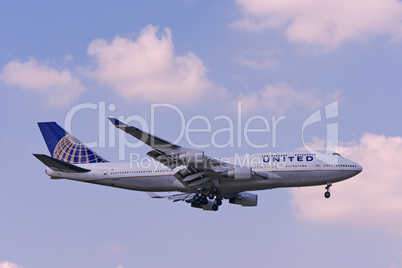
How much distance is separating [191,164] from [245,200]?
42.9 ft

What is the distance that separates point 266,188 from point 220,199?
5067 millimetres

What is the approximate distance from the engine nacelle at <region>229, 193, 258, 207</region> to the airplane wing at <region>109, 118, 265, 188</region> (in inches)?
327

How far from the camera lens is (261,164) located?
61500mm

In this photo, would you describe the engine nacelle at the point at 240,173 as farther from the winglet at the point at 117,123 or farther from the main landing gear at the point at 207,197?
the winglet at the point at 117,123

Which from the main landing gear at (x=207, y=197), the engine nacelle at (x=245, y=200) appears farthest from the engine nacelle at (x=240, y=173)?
the engine nacelle at (x=245, y=200)

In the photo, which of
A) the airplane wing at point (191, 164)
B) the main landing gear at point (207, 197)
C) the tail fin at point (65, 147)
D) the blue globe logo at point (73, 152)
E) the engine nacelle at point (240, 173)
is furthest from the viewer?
the tail fin at point (65, 147)

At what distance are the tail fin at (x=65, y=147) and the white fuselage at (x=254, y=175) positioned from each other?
235cm

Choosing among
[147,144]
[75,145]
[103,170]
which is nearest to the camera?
[147,144]

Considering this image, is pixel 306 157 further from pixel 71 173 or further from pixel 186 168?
pixel 71 173

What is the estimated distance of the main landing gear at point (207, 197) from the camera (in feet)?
204

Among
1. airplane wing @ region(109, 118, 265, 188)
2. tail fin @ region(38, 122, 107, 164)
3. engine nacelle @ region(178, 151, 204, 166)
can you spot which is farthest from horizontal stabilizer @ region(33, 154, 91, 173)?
engine nacelle @ region(178, 151, 204, 166)

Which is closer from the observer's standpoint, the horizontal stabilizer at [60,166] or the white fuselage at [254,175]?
the horizontal stabilizer at [60,166]

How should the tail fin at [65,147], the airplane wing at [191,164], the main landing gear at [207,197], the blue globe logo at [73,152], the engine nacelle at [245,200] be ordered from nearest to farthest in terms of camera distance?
the airplane wing at [191,164]
the main landing gear at [207,197]
the blue globe logo at [73,152]
the tail fin at [65,147]
the engine nacelle at [245,200]

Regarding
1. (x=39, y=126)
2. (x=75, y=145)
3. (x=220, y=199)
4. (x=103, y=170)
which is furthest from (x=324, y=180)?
(x=39, y=126)
